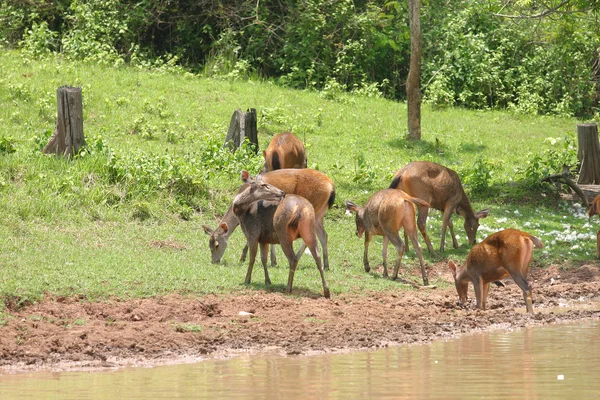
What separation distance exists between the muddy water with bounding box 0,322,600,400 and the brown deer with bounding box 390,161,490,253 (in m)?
5.22

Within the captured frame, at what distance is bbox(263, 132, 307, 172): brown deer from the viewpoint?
49.2 feet

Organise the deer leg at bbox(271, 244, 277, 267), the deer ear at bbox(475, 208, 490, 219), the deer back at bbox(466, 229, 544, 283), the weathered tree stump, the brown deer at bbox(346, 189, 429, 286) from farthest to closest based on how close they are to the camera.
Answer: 1. the weathered tree stump
2. the deer ear at bbox(475, 208, 490, 219)
3. the deer leg at bbox(271, 244, 277, 267)
4. the brown deer at bbox(346, 189, 429, 286)
5. the deer back at bbox(466, 229, 544, 283)

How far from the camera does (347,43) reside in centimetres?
2577

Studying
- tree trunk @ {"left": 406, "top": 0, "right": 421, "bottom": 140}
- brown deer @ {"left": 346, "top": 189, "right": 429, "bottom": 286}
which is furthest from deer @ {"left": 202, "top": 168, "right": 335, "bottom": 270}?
tree trunk @ {"left": 406, "top": 0, "right": 421, "bottom": 140}

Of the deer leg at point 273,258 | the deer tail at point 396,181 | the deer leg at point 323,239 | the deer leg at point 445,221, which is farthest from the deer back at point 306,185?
the deer leg at point 445,221

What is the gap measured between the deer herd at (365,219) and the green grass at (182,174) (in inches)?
15.3

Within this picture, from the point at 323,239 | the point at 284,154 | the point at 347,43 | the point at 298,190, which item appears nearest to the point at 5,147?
the point at 284,154

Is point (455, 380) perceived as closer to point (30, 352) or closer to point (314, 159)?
point (30, 352)

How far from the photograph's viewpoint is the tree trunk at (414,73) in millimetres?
19844

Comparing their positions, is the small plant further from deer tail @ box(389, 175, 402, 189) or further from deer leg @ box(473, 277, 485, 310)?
deer leg @ box(473, 277, 485, 310)

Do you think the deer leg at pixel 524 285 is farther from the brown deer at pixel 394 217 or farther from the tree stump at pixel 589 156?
the tree stump at pixel 589 156

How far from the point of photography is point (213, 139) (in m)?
17.3

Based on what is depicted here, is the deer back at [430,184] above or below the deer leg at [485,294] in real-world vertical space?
above

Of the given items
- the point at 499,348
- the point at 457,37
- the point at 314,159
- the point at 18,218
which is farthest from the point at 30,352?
the point at 457,37
